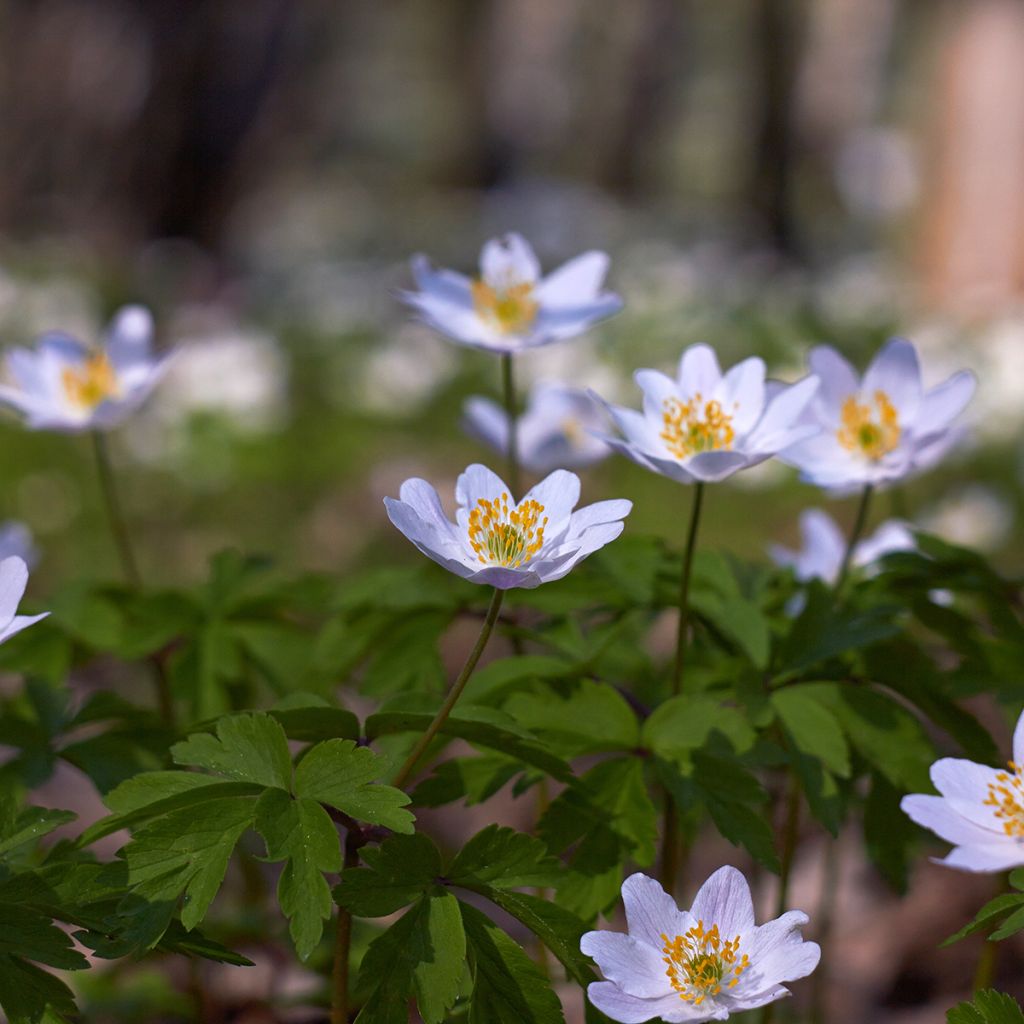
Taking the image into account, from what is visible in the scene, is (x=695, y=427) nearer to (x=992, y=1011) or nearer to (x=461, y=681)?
(x=461, y=681)

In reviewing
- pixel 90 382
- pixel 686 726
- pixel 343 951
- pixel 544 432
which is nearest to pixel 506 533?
pixel 686 726

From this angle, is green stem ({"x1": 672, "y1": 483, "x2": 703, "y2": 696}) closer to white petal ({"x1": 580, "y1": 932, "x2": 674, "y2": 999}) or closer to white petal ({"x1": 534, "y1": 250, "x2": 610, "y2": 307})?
white petal ({"x1": 580, "y1": 932, "x2": 674, "y2": 999})

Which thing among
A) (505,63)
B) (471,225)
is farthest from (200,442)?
(505,63)

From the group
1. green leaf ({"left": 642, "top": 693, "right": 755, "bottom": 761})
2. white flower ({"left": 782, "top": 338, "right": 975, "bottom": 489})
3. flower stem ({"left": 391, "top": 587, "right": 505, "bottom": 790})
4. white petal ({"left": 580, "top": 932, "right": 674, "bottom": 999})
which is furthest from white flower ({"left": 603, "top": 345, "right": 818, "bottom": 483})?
white petal ({"left": 580, "top": 932, "right": 674, "bottom": 999})

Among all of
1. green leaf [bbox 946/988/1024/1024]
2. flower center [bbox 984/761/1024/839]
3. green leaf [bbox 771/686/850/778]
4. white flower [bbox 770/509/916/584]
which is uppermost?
flower center [bbox 984/761/1024/839]

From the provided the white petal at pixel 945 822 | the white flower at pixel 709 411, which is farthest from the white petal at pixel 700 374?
the white petal at pixel 945 822

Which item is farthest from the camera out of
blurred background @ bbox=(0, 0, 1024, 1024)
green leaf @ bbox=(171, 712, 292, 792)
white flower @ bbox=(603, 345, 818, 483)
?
blurred background @ bbox=(0, 0, 1024, 1024)

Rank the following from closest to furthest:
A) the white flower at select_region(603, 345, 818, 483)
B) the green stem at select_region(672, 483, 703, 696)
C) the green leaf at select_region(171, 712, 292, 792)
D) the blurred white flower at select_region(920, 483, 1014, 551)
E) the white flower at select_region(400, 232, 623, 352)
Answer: the green leaf at select_region(171, 712, 292, 792) < the green stem at select_region(672, 483, 703, 696) < the white flower at select_region(603, 345, 818, 483) < the white flower at select_region(400, 232, 623, 352) < the blurred white flower at select_region(920, 483, 1014, 551)
